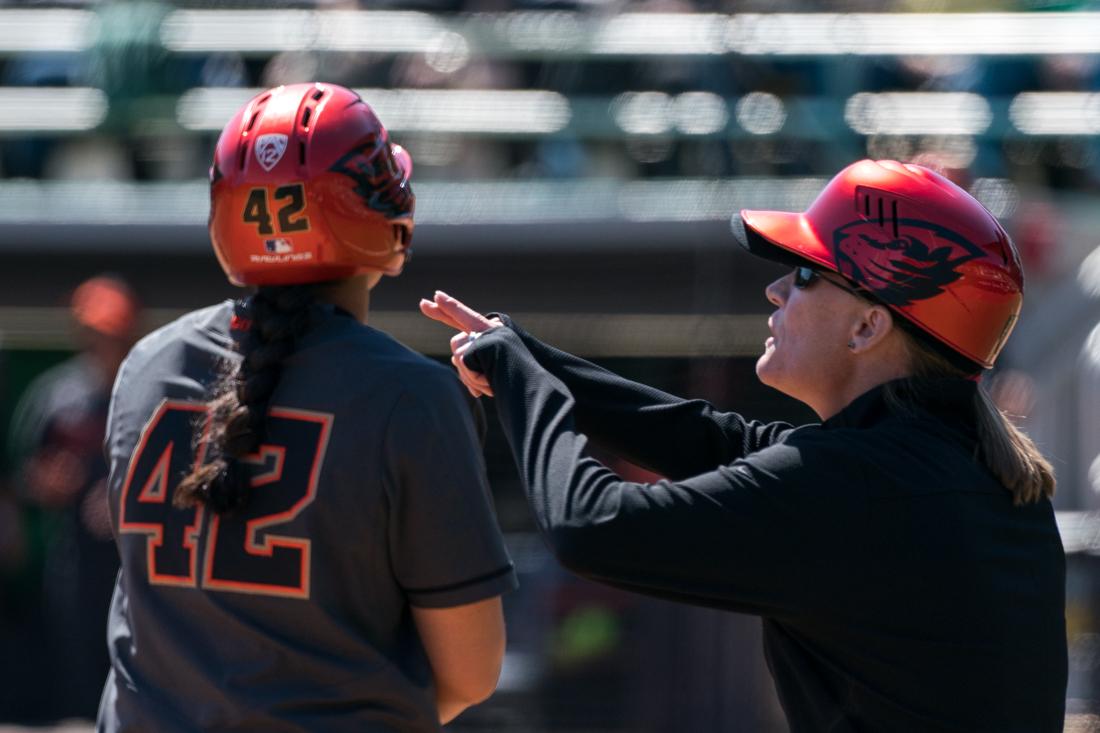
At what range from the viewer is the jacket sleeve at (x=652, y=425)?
8.60 feet

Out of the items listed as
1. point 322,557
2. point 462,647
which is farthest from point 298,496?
point 462,647

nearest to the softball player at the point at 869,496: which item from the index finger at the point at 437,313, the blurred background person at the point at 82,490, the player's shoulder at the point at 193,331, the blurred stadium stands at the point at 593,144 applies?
the index finger at the point at 437,313

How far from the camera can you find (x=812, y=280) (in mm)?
2410

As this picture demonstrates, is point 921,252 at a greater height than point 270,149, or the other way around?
point 270,149

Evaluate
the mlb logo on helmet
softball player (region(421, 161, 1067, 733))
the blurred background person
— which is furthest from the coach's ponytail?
the blurred background person

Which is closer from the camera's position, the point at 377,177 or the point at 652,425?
the point at 377,177

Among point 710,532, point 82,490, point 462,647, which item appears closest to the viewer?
point 710,532

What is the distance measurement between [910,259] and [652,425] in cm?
56

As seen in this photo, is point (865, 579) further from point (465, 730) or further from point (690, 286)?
point (690, 286)

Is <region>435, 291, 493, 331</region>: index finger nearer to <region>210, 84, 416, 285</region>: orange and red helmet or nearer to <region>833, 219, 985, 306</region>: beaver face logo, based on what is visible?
<region>210, 84, 416, 285</region>: orange and red helmet

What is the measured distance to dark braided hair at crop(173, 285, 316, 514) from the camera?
7.63 ft

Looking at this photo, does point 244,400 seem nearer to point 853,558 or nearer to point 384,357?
point 384,357

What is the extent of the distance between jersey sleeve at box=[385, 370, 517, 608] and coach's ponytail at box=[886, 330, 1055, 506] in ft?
2.09

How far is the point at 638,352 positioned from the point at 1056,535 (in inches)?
229
